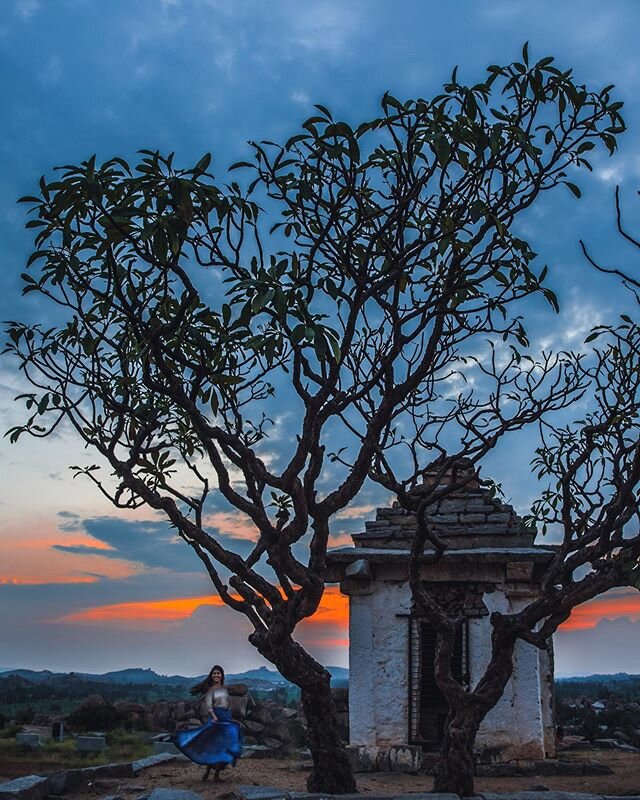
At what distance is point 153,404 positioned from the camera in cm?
986

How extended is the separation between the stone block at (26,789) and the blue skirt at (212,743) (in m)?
1.85

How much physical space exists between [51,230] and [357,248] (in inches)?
106

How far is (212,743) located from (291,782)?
1.22 metres

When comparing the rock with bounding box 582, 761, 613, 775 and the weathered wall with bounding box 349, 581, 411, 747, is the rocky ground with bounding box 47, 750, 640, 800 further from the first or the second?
the weathered wall with bounding box 349, 581, 411, 747

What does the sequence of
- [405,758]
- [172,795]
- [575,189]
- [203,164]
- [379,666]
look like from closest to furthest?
[203,164]
[575,189]
[172,795]
[405,758]
[379,666]

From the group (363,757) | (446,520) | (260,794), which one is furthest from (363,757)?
(260,794)

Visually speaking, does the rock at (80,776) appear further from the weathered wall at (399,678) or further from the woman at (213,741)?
the weathered wall at (399,678)

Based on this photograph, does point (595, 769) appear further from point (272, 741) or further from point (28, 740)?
point (28, 740)

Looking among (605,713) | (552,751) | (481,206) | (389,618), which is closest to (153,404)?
(481,206)

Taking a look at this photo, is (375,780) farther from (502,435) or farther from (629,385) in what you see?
(629,385)

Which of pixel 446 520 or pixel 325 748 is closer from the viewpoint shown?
pixel 325 748

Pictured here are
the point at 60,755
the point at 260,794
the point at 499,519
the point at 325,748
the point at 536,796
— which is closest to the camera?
the point at 536,796

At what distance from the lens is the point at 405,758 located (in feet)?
41.8

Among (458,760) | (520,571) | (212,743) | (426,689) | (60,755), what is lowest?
(60,755)
